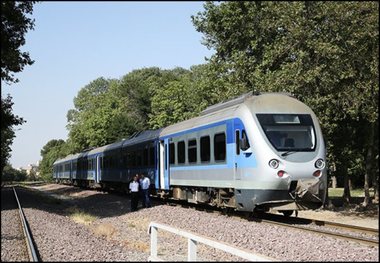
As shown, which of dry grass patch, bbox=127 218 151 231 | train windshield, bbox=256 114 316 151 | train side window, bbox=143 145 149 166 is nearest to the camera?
train windshield, bbox=256 114 316 151

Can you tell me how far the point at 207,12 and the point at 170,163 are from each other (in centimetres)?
695

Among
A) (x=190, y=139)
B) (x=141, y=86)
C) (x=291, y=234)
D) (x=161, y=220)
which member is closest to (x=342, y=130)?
(x=190, y=139)

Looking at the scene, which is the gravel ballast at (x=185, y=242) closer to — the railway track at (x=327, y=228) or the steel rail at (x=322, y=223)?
the railway track at (x=327, y=228)

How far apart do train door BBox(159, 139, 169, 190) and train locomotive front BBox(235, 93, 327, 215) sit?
24.7 ft

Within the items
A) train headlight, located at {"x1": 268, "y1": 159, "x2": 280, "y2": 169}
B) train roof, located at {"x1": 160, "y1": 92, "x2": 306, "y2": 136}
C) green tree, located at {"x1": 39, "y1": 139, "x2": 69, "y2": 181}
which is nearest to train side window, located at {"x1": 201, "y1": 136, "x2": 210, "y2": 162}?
train roof, located at {"x1": 160, "y1": 92, "x2": 306, "y2": 136}

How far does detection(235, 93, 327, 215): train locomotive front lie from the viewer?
13758mm

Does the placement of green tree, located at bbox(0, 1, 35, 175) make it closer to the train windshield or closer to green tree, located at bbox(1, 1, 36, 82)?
green tree, located at bbox(1, 1, 36, 82)

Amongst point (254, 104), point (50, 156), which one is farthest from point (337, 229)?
point (50, 156)

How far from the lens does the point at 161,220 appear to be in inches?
664

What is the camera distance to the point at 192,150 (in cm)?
1880

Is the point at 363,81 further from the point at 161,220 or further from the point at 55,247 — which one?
the point at 55,247

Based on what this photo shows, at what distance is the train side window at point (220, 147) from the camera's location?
15970 mm

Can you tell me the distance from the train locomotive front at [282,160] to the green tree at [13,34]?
37.5ft

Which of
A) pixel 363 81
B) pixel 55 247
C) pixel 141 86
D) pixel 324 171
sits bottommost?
pixel 55 247
